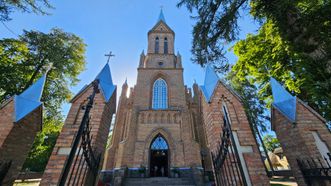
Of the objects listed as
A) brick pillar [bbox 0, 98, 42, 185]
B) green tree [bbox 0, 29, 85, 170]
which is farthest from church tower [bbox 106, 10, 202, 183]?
brick pillar [bbox 0, 98, 42, 185]

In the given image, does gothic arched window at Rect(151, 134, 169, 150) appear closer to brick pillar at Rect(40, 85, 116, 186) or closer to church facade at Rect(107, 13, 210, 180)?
church facade at Rect(107, 13, 210, 180)

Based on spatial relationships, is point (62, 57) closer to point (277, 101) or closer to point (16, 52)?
point (16, 52)

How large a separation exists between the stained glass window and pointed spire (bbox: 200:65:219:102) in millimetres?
10984

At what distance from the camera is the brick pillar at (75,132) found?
3795 millimetres

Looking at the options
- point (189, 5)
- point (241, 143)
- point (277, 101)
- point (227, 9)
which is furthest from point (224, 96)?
point (189, 5)

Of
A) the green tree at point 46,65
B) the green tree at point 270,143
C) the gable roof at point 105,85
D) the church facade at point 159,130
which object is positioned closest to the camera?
the gable roof at point 105,85

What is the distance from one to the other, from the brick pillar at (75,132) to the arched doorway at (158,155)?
1084 centimetres

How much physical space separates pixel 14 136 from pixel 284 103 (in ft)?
27.7

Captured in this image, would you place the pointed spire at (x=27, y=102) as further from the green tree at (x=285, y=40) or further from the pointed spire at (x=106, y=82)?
the green tree at (x=285, y=40)

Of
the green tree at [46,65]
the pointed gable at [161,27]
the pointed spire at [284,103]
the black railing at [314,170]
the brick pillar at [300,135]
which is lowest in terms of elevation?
the black railing at [314,170]

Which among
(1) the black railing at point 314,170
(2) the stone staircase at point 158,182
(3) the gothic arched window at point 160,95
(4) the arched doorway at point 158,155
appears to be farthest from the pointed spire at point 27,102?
(3) the gothic arched window at point 160,95

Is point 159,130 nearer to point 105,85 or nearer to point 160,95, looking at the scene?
point 160,95

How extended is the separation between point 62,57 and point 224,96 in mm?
14805

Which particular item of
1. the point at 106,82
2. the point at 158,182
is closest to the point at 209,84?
the point at 106,82
